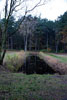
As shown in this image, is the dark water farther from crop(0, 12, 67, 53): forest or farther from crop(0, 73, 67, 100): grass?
crop(0, 12, 67, 53): forest

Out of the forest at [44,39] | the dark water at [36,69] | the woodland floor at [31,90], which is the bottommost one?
the dark water at [36,69]

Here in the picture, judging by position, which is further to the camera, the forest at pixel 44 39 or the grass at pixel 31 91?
the forest at pixel 44 39

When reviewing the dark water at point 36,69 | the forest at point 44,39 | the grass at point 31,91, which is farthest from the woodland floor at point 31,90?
the forest at point 44,39

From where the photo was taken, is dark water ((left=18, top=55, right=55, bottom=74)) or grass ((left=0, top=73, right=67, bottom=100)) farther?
dark water ((left=18, top=55, right=55, bottom=74))

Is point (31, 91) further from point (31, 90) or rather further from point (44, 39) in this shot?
point (44, 39)

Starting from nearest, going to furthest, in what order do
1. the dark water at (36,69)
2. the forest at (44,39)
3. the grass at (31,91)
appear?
the grass at (31,91)
the dark water at (36,69)
the forest at (44,39)

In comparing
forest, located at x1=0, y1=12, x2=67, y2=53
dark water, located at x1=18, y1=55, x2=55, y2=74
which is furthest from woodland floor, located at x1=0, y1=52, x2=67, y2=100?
forest, located at x1=0, y1=12, x2=67, y2=53

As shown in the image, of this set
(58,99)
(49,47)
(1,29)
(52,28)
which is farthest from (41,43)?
(58,99)

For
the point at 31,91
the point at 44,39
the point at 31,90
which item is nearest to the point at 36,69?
the point at 31,90

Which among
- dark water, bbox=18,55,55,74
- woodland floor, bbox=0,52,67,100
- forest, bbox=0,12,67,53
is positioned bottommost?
dark water, bbox=18,55,55,74

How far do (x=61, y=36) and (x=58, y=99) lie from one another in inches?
1599

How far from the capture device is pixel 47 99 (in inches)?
157

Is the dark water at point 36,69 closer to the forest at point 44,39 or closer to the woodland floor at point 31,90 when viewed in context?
the woodland floor at point 31,90

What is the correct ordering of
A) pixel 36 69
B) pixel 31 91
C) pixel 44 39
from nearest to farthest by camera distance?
1. pixel 31 91
2. pixel 36 69
3. pixel 44 39
